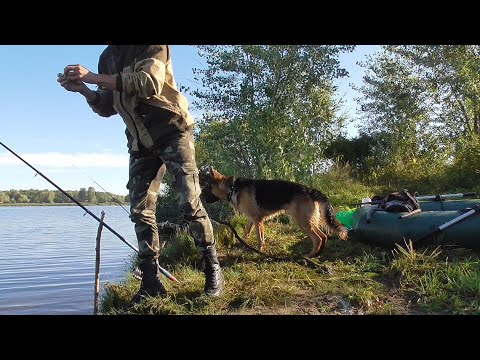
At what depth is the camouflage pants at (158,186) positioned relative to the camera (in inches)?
A: 151

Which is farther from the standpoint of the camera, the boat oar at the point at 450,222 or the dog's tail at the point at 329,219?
the dog's tail at the point at 329,219

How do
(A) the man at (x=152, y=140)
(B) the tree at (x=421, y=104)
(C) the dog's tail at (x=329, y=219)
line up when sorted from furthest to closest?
(B) the tree at (x=421, y=104) → (C) the dog's tail at (x=329, y=219) → (A) the man at (x=152, y=140)

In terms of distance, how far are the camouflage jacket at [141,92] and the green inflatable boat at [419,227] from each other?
3.21 metres

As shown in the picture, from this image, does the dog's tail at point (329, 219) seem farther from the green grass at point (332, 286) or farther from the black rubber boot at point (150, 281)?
the black rubber boot at point (150, 281)

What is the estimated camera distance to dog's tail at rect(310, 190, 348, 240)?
6242mm

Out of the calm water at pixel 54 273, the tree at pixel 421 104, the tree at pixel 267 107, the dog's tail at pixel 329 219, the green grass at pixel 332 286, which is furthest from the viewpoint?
the tree at pixel 421 104

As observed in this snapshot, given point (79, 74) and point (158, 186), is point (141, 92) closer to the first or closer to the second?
point (79, 74)

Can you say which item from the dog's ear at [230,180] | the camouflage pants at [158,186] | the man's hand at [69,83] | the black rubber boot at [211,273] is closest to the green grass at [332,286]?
the black rubber boot at [211,273]

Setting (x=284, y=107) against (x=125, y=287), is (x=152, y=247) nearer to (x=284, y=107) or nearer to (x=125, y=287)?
(x=125, y=287)

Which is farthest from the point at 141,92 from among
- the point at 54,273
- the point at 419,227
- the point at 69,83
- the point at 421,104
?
the point at 421,104
